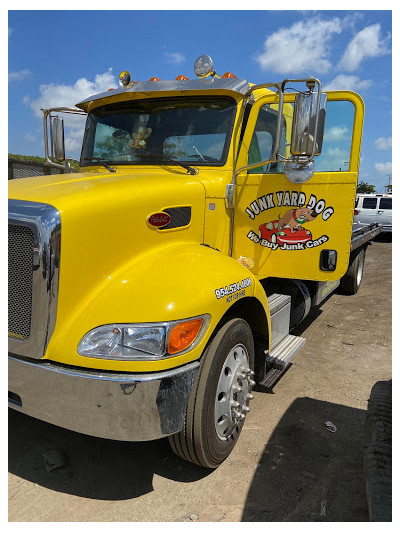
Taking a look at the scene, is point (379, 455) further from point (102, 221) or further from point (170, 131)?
point (170, 131)

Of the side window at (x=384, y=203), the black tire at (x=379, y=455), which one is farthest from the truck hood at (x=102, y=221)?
the side window at (x=384, y=203)

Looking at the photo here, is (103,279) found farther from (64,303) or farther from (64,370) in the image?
(64,370)

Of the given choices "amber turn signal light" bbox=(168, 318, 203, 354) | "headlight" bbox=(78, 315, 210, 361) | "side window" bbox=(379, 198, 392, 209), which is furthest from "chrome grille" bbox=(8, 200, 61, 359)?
"side window" bbox=(379, 198, 392, 209)

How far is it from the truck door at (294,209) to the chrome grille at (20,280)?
1.95m

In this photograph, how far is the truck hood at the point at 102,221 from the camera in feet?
7.40

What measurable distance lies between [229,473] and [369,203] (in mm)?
15766

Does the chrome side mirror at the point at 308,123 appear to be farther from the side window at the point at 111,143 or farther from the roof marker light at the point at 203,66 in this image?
the side window at the point at 111,143

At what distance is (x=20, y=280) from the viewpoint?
7.40ft

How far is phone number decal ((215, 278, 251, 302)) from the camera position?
254cm

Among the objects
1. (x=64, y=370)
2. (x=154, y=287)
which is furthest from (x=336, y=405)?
Result: (x=64, y=370)

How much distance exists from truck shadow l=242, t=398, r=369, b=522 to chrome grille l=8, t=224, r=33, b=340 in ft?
5.57

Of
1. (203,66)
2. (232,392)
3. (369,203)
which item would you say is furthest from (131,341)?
(369,203)

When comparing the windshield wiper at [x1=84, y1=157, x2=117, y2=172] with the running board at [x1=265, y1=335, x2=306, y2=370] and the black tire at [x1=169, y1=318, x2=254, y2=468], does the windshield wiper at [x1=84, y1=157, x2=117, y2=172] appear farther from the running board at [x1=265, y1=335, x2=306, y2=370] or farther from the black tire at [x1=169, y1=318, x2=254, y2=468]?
the running board at [x1=265, y1=335, x2=306, y2=370]
